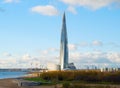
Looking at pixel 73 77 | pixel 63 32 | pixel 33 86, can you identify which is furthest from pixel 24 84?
pixel 63 32

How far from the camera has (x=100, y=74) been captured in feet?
268

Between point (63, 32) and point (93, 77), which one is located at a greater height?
point (63, 32)

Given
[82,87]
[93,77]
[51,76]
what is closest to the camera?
Answer: [82,87]

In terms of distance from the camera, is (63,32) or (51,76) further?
(63,32)

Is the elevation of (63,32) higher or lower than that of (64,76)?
higher

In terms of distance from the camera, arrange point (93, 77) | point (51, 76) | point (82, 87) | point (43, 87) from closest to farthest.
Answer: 1. point (82, 87)
2. point (43, 87)
3. point (93, 77)
4. point (51, 76)

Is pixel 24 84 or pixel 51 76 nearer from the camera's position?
pixel 24 84

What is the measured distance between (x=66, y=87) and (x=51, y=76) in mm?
31426

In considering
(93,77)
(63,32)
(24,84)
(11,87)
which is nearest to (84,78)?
(93,77)

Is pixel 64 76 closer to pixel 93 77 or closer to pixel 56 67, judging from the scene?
pixel 93 77

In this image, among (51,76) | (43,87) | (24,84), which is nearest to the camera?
(43,87)

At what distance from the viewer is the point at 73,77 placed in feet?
266

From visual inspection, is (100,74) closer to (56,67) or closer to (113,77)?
(113,77)

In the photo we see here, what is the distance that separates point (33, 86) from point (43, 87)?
131 inches
